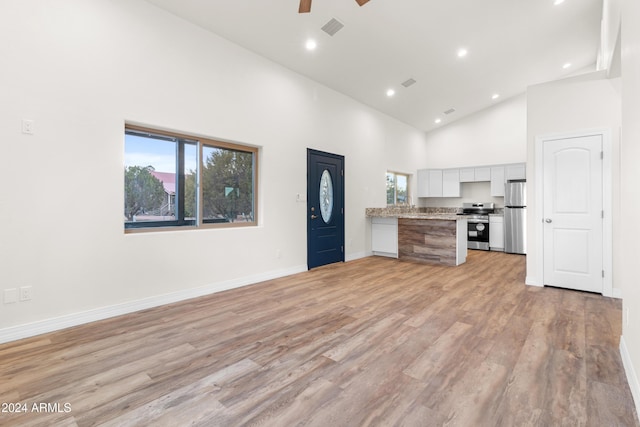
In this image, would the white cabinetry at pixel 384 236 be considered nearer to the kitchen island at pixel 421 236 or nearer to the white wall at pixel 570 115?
the kitchen island at pixel 421 236

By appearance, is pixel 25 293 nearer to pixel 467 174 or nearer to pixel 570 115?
pixel 570 115

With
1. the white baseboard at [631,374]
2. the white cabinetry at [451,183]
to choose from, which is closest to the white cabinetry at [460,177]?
the white cabinetry at [451,183]

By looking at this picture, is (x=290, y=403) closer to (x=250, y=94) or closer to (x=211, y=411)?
(x=211, y=411)

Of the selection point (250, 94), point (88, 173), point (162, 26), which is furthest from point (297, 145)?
point (88, 173)

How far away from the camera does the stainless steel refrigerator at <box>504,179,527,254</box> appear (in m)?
6.88

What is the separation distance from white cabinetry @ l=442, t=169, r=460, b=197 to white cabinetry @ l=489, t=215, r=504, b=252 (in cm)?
119

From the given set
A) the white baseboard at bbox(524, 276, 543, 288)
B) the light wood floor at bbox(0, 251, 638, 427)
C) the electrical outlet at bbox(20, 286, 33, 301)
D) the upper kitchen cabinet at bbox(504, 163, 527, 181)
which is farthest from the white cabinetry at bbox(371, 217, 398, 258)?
the electrical outlet at bbox(20, 286, 33, 301)

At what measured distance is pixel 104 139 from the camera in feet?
9.96

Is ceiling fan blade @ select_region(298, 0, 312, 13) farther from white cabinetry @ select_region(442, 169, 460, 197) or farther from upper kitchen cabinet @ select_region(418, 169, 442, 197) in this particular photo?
white cabinetry @ select_region(442, 169, 460, 197)

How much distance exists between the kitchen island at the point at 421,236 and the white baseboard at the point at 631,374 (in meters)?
3.37

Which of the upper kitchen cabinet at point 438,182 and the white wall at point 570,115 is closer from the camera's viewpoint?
the white wall at point 570,115

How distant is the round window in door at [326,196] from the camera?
18.3ft

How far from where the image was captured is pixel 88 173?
2.95 metres

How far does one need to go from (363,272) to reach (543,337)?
2.78m
